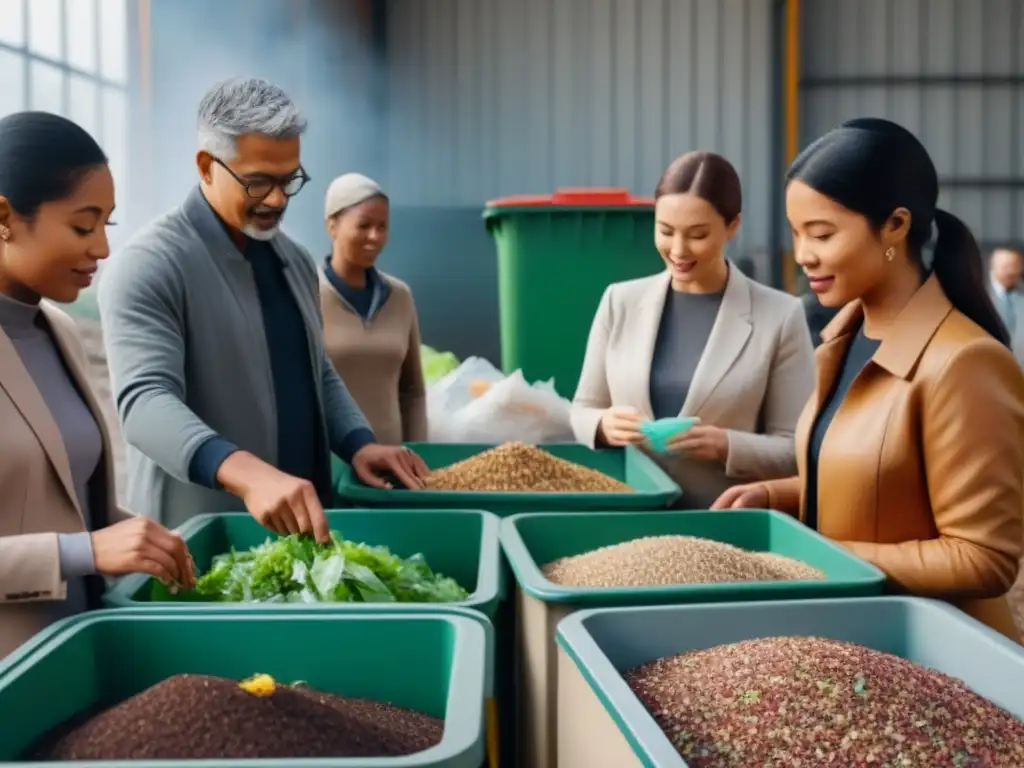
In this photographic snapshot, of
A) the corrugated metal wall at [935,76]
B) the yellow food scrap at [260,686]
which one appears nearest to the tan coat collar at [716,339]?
the yellow food scrap at [260,686]

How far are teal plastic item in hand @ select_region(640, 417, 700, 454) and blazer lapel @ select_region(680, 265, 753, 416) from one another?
150 mm

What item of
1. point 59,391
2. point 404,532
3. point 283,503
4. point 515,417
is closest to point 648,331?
point 515,417

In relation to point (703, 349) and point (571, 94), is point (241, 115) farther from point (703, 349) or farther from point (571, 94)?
point (571, 94)

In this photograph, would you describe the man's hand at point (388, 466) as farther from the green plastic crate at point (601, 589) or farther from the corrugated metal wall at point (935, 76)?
the corrugated metal wall at point (935, 76)

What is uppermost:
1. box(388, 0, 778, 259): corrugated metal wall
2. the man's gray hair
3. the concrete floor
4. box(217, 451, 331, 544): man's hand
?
box(388, 0, 778, 259): corrugated metal wall

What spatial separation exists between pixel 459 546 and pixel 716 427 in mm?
650

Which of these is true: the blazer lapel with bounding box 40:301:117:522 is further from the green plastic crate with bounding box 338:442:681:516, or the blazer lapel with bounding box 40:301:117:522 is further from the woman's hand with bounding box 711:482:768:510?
the woman's hand with bounding box 711:482:768:510

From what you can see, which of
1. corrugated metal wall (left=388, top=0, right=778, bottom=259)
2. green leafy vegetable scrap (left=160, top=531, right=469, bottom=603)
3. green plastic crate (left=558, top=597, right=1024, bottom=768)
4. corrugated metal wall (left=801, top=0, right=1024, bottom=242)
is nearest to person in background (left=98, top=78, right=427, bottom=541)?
green leafy vegetable scrap (left=160, top=531, right=469, bottom=603)

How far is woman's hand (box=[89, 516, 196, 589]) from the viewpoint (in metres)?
1.13

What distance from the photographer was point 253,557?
1392mm

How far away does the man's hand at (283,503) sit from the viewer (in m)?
1.34

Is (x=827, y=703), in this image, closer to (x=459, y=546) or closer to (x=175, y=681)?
(x=175, y=681)

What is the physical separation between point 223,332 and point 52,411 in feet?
1.16

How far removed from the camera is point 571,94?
8.09 metres
